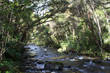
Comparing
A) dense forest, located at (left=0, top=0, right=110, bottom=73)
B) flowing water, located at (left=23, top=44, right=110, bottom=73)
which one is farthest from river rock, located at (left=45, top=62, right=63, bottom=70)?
dense forest, located at (left=0, top=0, right=110, bottom=73)

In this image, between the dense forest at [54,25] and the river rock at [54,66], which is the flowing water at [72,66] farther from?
the dense forest at [54,25]

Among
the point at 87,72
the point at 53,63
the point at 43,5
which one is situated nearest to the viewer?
the point at 87,72

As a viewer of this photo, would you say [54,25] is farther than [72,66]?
Yes

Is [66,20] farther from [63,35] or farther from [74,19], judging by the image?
[63,35]

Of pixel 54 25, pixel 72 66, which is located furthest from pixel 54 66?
pixel 54 25

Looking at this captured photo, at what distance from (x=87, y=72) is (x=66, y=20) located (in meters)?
17.0

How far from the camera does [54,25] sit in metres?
28.0

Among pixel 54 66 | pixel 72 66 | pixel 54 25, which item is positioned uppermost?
pixel 54 25

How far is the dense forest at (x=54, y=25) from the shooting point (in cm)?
442

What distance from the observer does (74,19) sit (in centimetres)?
2192

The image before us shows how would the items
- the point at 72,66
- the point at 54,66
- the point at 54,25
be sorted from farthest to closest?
the point at 54,25 → the point at 72,66 → the point at 54,66

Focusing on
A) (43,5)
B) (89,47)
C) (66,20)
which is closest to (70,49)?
(89,47)

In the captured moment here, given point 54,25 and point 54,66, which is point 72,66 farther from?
point 54,25

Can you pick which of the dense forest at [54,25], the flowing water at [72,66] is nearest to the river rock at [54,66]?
the flowing water at [72,66]
